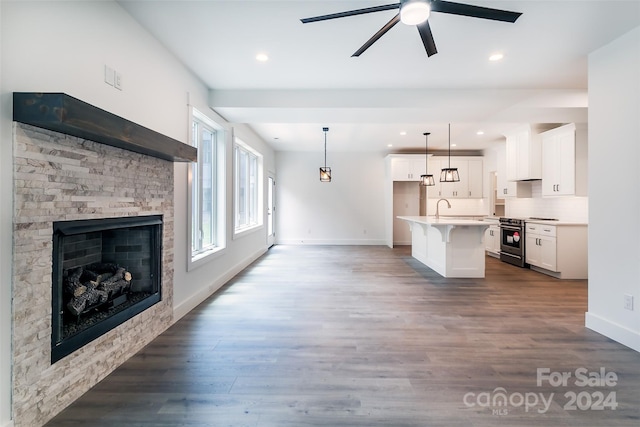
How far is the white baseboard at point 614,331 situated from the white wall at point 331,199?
5723 mm

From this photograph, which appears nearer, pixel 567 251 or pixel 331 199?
pixel 567 251

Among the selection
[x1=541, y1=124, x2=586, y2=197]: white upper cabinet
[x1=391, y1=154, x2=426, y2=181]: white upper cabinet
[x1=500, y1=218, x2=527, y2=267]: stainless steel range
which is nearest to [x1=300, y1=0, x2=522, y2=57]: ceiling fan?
[x1=541, y1=124, x2=586, y2=197]: white upper cabinet

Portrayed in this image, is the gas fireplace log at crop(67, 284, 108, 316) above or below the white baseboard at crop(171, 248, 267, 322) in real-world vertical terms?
above

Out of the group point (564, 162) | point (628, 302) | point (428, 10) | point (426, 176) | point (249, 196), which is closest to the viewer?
point (428, 10)

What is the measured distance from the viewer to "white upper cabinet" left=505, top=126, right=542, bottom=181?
5359 millimetres

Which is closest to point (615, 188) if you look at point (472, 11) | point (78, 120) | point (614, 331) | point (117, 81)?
point (614, 331)

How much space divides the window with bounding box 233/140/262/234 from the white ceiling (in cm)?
145

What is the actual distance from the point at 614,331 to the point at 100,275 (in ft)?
14.2

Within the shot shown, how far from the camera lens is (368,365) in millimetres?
2094

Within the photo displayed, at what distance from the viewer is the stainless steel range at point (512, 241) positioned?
17.7 ft

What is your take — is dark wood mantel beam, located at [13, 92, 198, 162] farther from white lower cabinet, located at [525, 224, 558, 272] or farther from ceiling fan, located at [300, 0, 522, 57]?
white lower cabinet, located at [525, 224, 558, 272]

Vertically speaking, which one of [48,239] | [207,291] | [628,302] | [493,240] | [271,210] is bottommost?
[207,291]

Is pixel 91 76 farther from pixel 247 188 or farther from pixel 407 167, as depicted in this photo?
pixel 407 167

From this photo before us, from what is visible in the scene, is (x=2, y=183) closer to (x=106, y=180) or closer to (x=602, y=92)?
(x=106, y=180)
